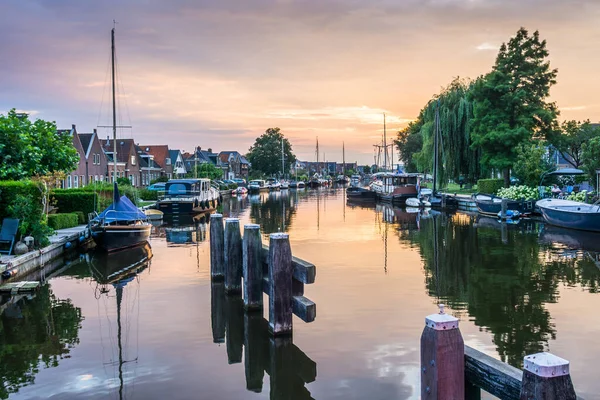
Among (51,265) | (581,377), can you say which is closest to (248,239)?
(581,377)

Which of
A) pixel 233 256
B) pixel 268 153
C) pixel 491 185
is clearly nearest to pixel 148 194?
pixel 491 185

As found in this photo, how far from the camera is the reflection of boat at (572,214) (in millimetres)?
25188

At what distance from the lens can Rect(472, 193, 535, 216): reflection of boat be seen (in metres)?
34.8

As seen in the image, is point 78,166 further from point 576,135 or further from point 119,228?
point 576,135

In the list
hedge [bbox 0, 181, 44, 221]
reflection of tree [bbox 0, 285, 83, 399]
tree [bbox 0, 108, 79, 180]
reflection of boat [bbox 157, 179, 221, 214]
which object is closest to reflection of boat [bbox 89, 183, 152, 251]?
hedge [bbox 0, 181, 44, 221]

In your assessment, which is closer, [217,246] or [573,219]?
[217,246]

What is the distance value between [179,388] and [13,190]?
13.9m

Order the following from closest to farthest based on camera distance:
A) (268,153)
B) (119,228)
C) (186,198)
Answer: (119,228)
(186,198)
(268,153)

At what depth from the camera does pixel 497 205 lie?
35625mm

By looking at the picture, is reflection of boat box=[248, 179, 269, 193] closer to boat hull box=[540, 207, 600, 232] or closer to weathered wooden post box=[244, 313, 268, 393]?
boat hull box=[540, 207, 600, 232]

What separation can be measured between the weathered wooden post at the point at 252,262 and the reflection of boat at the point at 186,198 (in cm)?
2851

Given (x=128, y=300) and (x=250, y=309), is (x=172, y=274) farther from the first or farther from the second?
(x=250, y=309)

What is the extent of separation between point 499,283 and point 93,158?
55185mm

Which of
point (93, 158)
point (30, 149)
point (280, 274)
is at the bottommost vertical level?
point (280, 274)
